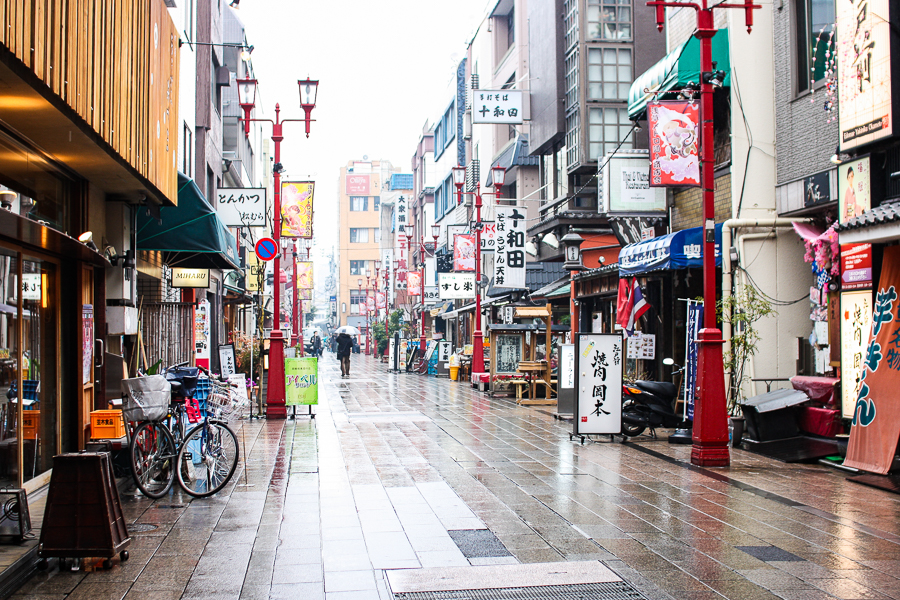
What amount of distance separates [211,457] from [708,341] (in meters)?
6.84

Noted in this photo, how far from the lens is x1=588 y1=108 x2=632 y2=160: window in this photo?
2831 cm

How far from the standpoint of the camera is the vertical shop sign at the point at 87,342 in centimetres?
1042

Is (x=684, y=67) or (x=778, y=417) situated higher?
(x=684, y=67)

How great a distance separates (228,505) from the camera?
9.08 meters

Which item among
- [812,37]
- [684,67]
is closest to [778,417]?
[812,37]

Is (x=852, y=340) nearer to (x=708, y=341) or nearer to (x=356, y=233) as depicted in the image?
(x=708, y=341)

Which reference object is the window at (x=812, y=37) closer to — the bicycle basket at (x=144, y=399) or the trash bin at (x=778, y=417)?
the trash bin at (x=778, y=417)

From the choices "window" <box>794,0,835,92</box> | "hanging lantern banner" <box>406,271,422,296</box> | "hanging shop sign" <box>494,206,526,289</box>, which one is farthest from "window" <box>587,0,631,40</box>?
"hanging lantern banner" <box>406,271,422,296</box>

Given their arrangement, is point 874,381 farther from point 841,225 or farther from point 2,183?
point 2,183

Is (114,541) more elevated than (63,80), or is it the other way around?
(63,80)

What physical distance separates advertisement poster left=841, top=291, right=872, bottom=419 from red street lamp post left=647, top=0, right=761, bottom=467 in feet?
6.42

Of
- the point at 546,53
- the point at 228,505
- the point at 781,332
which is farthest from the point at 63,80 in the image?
the point at 546,53

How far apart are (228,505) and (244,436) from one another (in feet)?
20.7

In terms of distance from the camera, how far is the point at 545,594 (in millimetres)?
5871
